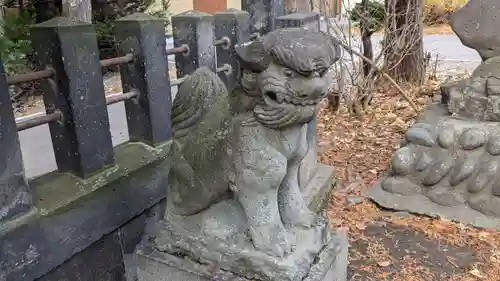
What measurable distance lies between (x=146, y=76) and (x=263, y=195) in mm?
961

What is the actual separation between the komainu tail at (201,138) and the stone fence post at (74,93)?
1.36 ft

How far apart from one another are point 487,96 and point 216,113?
88.9 inches

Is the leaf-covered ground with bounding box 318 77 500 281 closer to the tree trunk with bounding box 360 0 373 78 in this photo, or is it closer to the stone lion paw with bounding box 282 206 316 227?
the stone lion paw with bounding box 282 206 316 227

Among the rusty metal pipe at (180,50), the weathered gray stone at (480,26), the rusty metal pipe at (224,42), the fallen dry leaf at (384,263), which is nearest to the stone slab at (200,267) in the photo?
the fallen dry leaf at (384,263)

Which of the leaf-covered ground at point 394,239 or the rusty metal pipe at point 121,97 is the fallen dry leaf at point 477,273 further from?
the rusty metal pipe at point 121,97

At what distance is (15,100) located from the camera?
7188 millimetres

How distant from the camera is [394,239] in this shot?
296 centimetres

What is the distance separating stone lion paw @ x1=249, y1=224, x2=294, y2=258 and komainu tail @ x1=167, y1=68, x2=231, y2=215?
0.70 ft

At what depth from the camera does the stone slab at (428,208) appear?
3.08 metres

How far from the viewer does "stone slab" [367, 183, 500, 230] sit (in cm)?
308

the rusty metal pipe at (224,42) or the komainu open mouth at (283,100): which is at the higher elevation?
the rusty metal pipe at (224,42)

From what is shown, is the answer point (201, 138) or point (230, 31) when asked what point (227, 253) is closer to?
point (201, 138)

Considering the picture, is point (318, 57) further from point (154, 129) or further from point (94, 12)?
point (94, 12)

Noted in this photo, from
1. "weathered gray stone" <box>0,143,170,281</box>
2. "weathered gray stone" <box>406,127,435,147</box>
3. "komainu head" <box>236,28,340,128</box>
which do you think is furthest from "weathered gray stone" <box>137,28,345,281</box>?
"weathered gray stone" <box>406,127,435,147</box>
